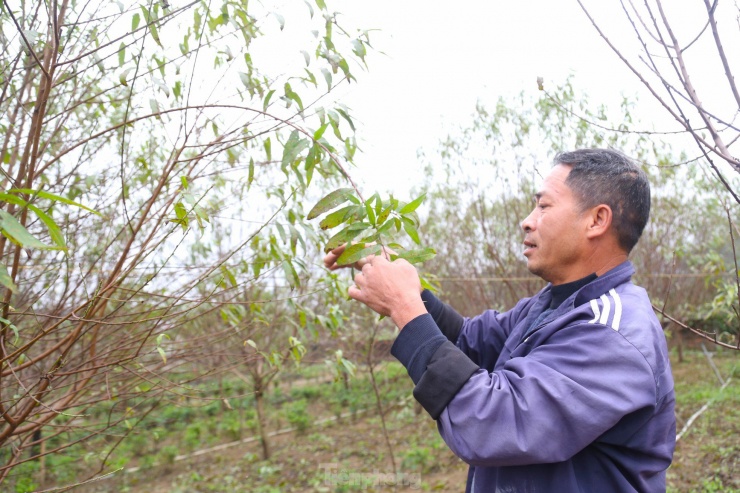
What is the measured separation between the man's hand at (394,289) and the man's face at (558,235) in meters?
0.41

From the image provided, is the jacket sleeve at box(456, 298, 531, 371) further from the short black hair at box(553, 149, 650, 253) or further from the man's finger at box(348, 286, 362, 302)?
the man's finger at box(348, 286, 362, 302)

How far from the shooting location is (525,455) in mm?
1219

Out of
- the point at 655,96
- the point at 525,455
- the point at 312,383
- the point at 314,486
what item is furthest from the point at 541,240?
the point at 312,383

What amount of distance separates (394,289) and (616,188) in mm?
705

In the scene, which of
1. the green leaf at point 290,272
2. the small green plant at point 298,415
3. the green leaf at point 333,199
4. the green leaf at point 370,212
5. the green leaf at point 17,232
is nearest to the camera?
the green leaf at point 17,232

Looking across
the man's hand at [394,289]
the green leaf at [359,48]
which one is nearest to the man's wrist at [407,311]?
the man's hand at [394,289]

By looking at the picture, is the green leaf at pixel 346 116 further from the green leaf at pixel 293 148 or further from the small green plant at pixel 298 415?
the small green plant at pixel 298 415

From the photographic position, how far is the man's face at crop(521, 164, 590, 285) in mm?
1617

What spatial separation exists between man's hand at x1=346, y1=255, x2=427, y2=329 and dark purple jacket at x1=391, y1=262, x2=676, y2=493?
0.15ft

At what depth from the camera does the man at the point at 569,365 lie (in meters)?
1.23

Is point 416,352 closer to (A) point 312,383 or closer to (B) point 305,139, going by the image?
(B) point 305,139

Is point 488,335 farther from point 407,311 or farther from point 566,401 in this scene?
point 566,401

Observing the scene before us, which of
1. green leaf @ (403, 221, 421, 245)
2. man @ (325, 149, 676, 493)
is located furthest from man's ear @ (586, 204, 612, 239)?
green leaf @ (403, 221, 421, 245)

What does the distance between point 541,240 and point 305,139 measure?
741mm
